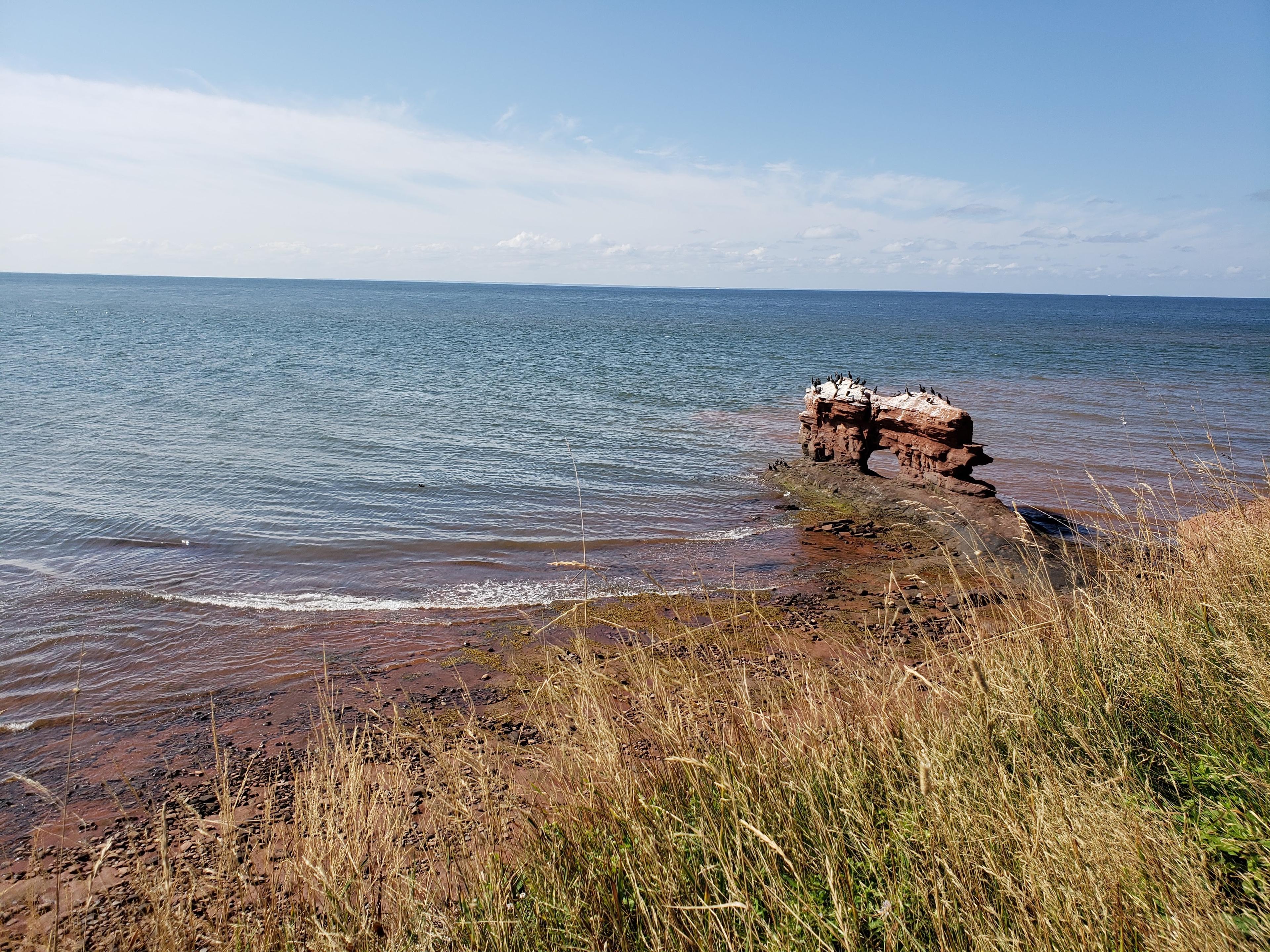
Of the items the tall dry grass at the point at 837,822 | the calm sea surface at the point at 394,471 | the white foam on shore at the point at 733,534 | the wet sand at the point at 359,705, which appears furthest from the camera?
the white foam on shore at the point at 733,534

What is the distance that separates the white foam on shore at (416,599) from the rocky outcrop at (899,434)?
23.0 ft

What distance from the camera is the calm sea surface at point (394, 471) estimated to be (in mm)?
9336

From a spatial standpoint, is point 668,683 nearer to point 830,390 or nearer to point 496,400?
point 830,390

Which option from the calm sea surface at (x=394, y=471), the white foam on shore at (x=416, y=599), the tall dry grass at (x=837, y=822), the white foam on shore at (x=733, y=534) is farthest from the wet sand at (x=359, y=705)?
the white foam on shore at (x=733, y=534)

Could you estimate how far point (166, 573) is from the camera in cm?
1080

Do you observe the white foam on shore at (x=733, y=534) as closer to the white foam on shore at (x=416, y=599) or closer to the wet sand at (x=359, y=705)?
the wet sand at (x=359, y=705)

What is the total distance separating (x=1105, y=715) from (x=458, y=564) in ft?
31.8

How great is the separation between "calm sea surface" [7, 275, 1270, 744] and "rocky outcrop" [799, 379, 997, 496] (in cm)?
220

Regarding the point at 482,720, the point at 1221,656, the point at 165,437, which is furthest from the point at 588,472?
the point at 1221,656

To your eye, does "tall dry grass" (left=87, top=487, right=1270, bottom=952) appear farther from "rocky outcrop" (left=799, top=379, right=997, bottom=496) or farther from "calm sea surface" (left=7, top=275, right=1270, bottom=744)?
"rocky outcrop" (left=799, top=379, right=997, bottom=496)

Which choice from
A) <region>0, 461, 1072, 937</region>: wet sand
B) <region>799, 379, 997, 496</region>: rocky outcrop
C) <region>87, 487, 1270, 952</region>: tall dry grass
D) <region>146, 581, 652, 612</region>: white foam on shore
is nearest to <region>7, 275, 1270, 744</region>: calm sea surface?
<region>146, 581, 652, 612</region>: white foam on shore

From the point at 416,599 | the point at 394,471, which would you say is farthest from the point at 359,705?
the point at 394,471

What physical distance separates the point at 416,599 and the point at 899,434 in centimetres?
1054

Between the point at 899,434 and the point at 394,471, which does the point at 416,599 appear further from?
the point at 899,434
